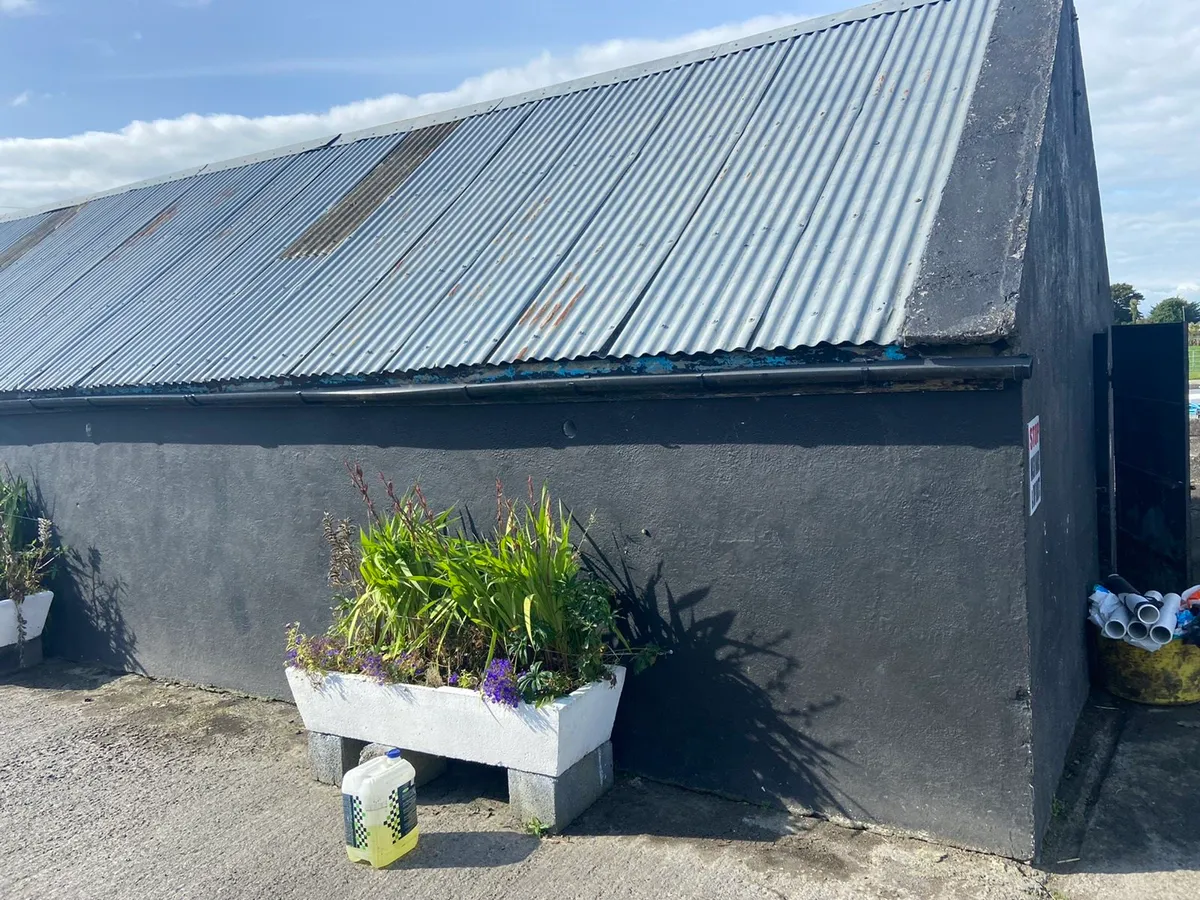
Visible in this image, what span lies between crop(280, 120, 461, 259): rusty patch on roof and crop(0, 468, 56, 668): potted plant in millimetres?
3337

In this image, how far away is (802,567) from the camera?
4.89 m

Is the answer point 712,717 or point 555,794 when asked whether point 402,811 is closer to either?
point 555,794

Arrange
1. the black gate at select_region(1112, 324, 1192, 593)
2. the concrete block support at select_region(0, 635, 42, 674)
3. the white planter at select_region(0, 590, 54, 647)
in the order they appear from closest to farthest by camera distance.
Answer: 1. the black gate at select_region(1112, 324, 1192, 593)
2. the white planter at select_region(0, 590, 54, 647)
3. the concrete block support at select_region(0, 635, 42, 674)

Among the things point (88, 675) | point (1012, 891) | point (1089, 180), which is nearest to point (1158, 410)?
point (1089, 180)

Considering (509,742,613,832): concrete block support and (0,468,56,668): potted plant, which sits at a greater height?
(0,468,56,668): potted plant

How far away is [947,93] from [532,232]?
2.95m

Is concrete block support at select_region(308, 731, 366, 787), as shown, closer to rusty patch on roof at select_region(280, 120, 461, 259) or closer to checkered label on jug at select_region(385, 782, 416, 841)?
checkered label on jug at select_region(385, 782, 416, 841)

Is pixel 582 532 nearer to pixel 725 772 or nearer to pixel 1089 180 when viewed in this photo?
pixel 725 772

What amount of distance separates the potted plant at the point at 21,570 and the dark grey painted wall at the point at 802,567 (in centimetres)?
339

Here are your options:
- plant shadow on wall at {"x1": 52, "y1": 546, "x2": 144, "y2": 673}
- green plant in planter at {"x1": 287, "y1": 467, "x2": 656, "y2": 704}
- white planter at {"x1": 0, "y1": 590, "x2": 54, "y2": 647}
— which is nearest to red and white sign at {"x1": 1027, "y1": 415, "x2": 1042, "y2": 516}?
green plant in planter at {"x1": 287, "y1": 467, "x2": 656, "y2": 704}

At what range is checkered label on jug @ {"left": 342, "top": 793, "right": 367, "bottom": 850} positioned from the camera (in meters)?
4.64

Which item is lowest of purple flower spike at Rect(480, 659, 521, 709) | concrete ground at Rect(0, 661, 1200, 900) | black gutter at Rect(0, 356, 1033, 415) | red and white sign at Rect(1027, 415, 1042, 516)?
concrete ground at Rect(0, 661, 1200, 900)

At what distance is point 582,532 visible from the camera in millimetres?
5566

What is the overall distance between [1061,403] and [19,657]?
8.78m
